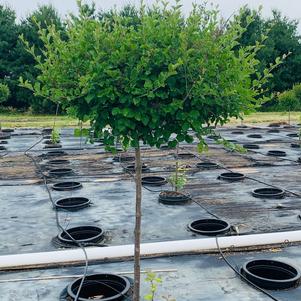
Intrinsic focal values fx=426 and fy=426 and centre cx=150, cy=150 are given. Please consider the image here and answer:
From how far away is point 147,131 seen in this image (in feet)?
17.6

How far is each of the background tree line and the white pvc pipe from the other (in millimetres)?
36716

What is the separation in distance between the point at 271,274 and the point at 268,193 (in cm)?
524

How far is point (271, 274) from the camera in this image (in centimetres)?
736

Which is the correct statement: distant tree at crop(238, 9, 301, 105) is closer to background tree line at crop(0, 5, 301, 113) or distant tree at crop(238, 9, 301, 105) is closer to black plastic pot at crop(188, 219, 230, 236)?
background tree line at crop(0, 5, 301, 113)

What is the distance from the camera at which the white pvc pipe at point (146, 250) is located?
24.7ft

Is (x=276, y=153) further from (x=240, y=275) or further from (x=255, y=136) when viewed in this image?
(x=240, y=275)

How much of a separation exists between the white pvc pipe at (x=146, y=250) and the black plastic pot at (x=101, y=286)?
0.83 metres

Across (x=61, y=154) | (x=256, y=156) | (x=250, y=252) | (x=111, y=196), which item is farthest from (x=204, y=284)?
(x=61, y=154)

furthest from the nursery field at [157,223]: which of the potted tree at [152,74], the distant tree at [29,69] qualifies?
the distant tree at [29,69]

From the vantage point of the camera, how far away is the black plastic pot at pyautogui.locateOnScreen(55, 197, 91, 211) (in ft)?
35.9

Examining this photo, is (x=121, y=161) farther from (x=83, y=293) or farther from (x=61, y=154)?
(x=83, y=293)

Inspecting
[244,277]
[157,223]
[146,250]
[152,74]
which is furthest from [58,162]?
[152,74]

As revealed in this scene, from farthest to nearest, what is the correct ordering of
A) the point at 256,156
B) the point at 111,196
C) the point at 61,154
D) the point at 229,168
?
1. the point at 61,154
2. the point at 256,156
3. the point at 229,168
4. the point at 111,196

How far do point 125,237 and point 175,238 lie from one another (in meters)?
1.05
